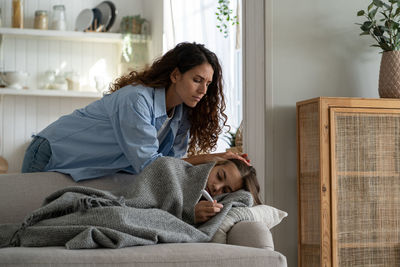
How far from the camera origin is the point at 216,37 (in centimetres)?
403

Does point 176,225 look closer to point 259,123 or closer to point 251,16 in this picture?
point 259,123

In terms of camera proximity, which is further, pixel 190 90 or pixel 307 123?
pixel 307 123

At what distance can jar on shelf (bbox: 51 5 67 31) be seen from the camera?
5359mm

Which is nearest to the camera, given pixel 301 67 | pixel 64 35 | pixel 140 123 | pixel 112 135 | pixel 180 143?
pixel 140 123

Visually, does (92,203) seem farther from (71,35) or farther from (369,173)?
(71,35)

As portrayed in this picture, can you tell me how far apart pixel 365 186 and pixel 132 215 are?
1.56 meters

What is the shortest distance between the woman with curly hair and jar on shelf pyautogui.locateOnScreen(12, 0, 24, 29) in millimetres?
3127

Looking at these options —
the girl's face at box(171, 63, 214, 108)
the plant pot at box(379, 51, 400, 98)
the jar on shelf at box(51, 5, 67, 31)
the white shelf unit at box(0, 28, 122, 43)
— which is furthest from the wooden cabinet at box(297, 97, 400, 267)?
the jar on shelf at box(51, 5, 67, 31)

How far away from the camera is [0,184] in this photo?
80.9 inches

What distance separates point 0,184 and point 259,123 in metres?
1.50

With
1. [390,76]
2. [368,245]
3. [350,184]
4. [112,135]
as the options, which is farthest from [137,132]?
[390,76]

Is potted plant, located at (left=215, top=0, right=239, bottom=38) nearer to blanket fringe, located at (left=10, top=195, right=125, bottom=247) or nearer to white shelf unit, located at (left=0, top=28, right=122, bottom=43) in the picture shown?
white shelf unit, located at (left=0, top=28, right=122, bottom=43)

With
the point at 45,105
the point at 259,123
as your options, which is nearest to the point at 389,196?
the point at 259,123

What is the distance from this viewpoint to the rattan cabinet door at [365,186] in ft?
8.97
